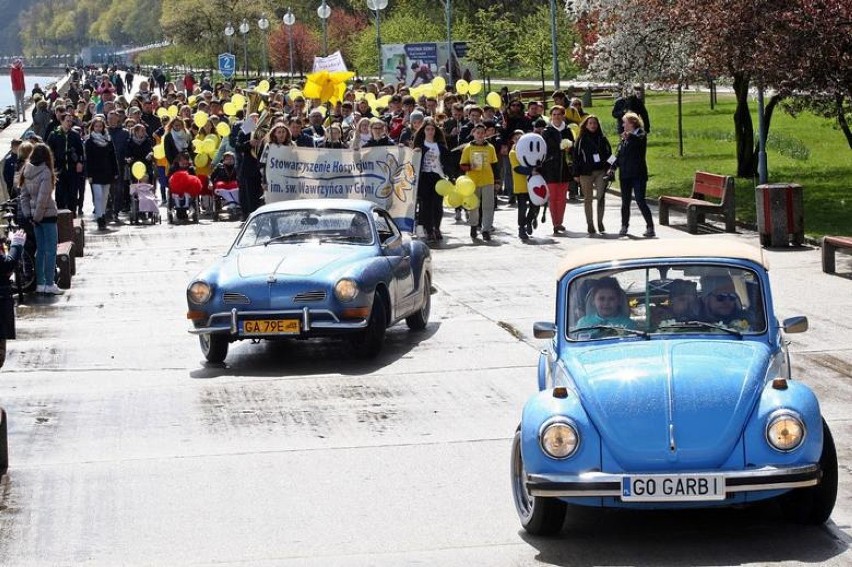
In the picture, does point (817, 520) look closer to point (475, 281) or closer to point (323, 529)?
point (323, 529)

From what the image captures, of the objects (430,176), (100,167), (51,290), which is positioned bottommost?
(51,290)

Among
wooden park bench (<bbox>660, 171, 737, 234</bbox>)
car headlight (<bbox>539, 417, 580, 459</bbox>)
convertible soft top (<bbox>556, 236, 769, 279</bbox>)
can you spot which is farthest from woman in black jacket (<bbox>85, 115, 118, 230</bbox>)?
car headlight (<bbox>539, 417, 580, 459</bbox>)

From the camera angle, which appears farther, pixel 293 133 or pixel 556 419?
pixel 293 133

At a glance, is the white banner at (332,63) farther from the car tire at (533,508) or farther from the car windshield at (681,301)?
the car tire at (533,508)

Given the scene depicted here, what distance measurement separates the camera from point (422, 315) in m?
16.3

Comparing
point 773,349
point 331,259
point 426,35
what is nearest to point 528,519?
point 773,349

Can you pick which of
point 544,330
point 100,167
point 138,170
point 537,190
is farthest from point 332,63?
point 544,330

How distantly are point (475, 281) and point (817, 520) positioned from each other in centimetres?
1158

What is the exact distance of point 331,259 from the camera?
14852mm

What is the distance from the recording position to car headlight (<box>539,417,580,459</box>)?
8156 mm

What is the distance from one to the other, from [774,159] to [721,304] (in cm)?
2700

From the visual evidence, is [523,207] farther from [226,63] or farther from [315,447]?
[226,63]

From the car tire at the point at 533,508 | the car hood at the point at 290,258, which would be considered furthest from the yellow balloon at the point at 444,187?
the car tire at the point at 533,508

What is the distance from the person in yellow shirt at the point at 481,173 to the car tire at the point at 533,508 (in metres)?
15.5
